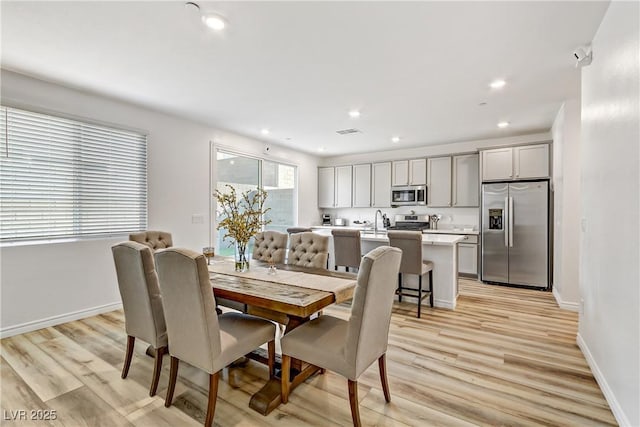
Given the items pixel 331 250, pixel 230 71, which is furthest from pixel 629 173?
pixel 331 250

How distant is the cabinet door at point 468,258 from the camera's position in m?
5.45

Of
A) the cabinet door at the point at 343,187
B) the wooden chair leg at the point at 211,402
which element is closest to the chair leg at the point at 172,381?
the wooden chair leg at the point at 211,402

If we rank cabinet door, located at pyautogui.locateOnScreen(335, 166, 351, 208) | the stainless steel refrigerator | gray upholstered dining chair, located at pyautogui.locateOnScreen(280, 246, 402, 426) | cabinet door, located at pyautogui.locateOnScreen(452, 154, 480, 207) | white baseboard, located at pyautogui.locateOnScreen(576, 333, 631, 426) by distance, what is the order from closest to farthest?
1. gray upholstered dining chair, located at pyautogui.locateOnScreen(280, 246, 402, 426)
2. white baseboard, located at pyautogui.locateOnScreen(576, 333, 631, 426)
3. the stainless steel refrigerator
4. cabinet door, located at pyautogui.locateOnScreen(452, 154, 480, 207)
5. cabinet door, located at pyautogui.locateOnScreen(335, 166, 351, 208)

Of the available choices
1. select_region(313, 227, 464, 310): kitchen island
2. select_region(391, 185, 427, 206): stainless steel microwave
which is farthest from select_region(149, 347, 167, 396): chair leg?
select_region(391, 185, 427, 206): stainless steel microwave

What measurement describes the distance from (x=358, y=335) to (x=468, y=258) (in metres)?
4.62

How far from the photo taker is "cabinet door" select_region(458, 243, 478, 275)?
5453mm

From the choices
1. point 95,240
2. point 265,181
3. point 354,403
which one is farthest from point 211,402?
point 265,181

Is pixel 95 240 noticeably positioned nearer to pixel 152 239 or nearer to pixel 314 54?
pixel 152 239

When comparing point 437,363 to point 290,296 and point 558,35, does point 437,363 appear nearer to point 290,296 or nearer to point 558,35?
point 290,296

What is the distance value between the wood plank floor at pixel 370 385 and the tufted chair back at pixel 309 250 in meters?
0.97

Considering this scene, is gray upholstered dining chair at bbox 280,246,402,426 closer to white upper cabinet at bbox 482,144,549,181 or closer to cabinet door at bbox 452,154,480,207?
white upper cabinet at bbox 482,144,549,181

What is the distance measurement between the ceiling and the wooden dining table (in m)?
1.83

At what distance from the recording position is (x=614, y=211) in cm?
192

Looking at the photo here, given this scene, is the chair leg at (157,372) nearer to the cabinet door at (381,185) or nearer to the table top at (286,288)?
the table top at (286,288)
